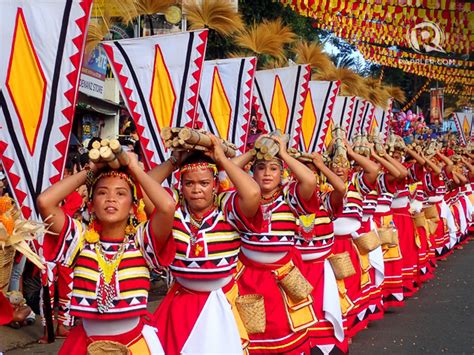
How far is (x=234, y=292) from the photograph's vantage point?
519 cm

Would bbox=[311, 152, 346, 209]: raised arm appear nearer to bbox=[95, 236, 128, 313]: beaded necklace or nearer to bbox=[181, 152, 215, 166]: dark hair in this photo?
bbox=[181, 152, 215, 166]: dark hair

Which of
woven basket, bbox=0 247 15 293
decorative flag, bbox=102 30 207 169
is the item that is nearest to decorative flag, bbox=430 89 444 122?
decorative flag, bbox=102 30 207 169

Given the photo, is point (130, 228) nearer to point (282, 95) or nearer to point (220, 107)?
point (220, 107)

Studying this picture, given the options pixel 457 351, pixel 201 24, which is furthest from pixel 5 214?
pixel 201 24

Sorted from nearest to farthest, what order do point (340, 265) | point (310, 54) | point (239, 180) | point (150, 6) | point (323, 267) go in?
point (239, 180) → point (323, 267) → point (340, 265) → point (150, 6) → point (310, 54)

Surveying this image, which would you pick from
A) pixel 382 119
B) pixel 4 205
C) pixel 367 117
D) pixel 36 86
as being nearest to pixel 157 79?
pixel 36 86

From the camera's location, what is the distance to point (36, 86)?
5.85 meters

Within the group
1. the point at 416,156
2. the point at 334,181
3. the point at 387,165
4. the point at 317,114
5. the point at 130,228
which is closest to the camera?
the point at 130,228

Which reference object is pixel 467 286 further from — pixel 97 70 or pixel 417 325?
pixel 97 70

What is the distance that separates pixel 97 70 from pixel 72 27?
397 inches

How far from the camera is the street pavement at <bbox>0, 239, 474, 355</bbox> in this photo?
302 inches

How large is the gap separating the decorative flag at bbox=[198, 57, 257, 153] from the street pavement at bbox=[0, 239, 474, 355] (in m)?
2.18

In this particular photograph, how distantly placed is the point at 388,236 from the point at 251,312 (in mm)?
4491

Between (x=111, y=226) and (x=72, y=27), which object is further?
(x=72, y=27)
